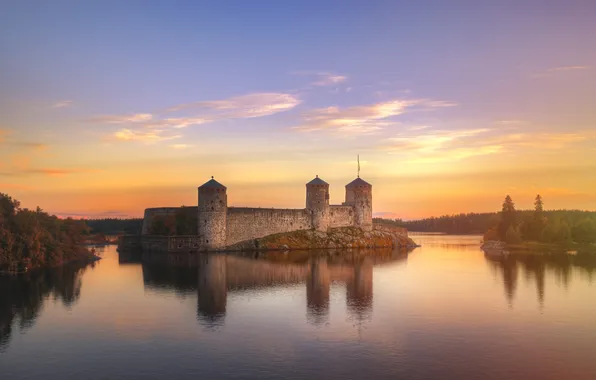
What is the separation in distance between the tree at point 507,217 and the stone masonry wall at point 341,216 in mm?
32410

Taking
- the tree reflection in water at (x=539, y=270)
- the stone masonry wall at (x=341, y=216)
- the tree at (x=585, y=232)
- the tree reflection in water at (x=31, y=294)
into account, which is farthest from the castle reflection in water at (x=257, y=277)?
the tree at (x=585, y=232)

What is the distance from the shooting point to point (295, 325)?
24.6 metres

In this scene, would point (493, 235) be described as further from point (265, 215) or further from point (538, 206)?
point (265, 215)

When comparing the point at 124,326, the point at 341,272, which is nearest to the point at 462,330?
the point at 124,326

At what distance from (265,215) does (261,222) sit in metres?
1.18

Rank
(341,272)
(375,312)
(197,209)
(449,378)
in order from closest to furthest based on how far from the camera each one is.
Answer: (449,378)
(375,312)
(341,272)
(197,209)

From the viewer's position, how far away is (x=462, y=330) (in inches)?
935

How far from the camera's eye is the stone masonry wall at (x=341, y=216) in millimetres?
79525

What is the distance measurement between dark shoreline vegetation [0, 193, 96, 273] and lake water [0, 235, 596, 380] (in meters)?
3.69

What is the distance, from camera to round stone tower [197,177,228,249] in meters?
62.9

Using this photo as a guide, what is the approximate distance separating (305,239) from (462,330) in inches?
1989

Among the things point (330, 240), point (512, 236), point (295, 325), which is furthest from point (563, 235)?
point (295, 325)

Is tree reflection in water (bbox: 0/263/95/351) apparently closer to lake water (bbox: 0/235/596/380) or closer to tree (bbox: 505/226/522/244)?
lake water (bbox: 0/235/596/380)

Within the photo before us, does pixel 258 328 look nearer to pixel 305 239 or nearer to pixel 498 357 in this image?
pixel 498 357
